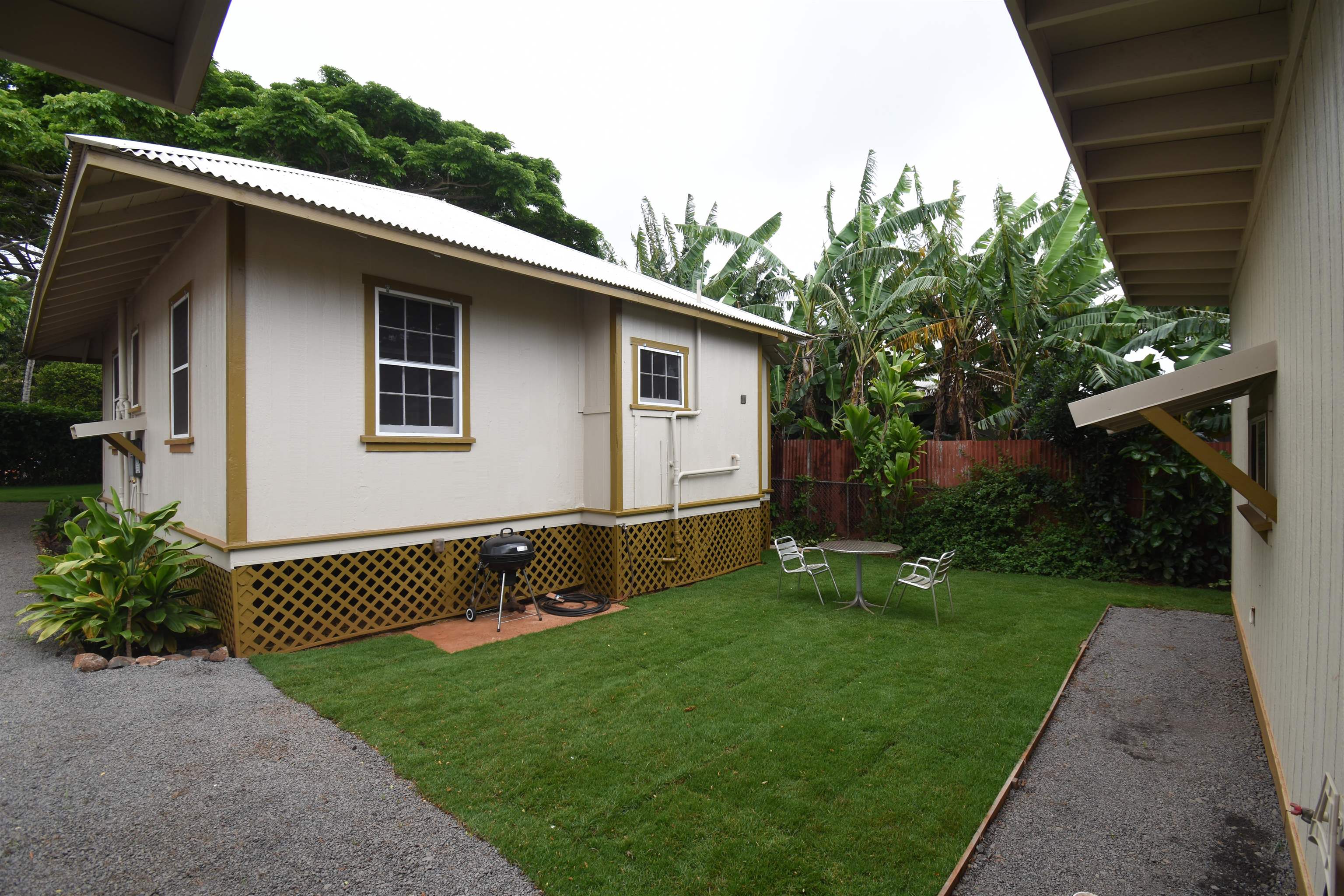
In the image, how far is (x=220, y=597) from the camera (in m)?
5.89

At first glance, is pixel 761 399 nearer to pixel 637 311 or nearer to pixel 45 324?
pixel 637 311

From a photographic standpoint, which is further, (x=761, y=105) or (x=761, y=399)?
(x=761, y=105)

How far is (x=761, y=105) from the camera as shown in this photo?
2409cm

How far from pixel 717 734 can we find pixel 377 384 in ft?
15.6

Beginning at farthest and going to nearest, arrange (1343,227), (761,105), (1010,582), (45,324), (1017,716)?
(761,105)
(45,324)
(1010,582)
(1017,716)
(1343,227)

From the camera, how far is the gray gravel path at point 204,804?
272 cm

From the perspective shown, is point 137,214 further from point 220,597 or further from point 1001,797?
point 1001,797

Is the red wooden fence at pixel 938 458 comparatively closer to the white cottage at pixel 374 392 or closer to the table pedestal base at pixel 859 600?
the white cottage at pixel 374 392

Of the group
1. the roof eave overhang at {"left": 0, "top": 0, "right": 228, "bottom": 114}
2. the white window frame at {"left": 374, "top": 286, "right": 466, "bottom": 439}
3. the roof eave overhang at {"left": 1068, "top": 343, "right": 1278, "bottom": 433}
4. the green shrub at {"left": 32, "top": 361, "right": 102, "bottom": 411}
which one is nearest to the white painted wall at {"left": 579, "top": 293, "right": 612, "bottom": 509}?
the white window frame at {"left": 374, "top": 286, "right": 466, "bottom": 439}

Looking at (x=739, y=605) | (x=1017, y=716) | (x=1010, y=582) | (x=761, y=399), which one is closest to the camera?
(x=1017, y=716)

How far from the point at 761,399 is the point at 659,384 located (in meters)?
2.90

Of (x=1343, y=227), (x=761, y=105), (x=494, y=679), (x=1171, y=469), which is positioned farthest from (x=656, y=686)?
(x=761, y=105)

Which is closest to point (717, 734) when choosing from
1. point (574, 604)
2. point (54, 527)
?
point (574, 604)

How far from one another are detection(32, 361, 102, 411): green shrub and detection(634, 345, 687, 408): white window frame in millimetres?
25737
